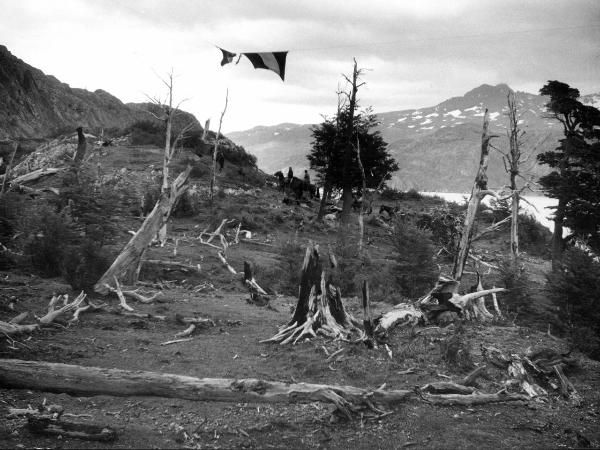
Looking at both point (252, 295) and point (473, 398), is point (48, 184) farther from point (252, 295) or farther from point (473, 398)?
point (473, 398)

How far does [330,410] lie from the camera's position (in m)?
5.88

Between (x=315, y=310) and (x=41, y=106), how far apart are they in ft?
180

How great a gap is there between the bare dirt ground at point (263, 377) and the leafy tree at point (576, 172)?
14573 mm

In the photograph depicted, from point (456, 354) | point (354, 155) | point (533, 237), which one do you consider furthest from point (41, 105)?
point (456, 354)

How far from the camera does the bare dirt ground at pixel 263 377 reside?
5.24 metres

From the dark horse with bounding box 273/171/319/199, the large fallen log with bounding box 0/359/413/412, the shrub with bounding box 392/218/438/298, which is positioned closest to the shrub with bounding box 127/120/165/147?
the dark horse with bounding box 273/171/319/199

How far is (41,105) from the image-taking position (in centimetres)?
5234

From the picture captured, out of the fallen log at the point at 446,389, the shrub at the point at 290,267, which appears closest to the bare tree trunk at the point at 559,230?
the shrub at the point at 290,267

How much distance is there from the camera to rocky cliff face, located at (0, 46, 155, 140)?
4662 cm

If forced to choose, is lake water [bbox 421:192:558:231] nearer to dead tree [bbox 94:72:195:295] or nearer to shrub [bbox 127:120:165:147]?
dead tree [bbox 94:72:195:295]

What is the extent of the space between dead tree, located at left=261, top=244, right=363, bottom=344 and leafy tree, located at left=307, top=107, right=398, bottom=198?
807 inches

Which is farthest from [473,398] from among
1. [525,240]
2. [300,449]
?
[525,240]

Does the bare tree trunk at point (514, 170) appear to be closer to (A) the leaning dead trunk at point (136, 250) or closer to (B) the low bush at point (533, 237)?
(B) the low bush at point (533, 237)

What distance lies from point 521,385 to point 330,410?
122 inches
